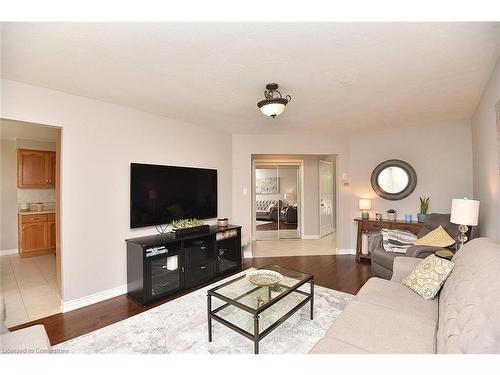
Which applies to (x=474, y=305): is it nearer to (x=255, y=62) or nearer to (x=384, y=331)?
(x=384, y=331)

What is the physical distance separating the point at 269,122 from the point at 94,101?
2308 millimetres

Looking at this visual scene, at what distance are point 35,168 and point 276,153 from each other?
4913mm

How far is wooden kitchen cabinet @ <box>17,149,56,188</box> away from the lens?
15.2 feet

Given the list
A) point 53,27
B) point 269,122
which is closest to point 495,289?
point 53,27

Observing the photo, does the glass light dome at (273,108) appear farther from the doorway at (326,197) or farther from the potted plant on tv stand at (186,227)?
the doorway at (326,197)

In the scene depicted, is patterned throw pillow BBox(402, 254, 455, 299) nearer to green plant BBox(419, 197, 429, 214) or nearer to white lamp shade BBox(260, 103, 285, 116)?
white lamp shade BBox(260, 103, 285, 116)

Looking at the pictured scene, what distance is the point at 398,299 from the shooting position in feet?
5.86

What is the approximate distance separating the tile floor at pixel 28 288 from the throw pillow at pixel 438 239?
4.36 m

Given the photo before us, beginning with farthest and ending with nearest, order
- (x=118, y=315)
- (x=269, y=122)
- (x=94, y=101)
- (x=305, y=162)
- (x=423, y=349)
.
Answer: (x=305, y=162), (x=269, y=122), (x=94, y=101), (x=118, y=315), (x=423, y=349)

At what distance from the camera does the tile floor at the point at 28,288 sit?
240cm

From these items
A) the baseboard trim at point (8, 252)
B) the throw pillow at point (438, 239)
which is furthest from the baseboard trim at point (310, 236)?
the baseboard trim at point (8, 252)

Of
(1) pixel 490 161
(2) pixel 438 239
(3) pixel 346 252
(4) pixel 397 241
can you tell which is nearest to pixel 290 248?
(3) pixel 346 252

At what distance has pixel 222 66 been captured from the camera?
6.41ft
